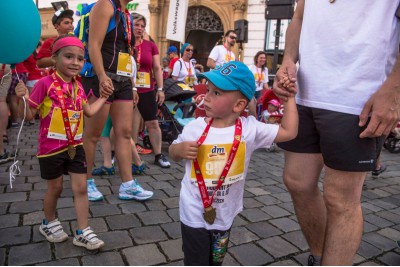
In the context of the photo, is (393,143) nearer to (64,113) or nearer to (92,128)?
(92,128)

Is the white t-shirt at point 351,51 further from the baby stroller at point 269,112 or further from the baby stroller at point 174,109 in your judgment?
the baby stroller at point 269,112

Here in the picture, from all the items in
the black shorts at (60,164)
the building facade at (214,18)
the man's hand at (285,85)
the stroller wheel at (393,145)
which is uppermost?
the building facade at (214,18)

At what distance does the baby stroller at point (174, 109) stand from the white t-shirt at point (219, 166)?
13.4ft

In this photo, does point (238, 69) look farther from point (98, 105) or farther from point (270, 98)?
point (270, 98)

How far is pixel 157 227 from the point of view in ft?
8.81

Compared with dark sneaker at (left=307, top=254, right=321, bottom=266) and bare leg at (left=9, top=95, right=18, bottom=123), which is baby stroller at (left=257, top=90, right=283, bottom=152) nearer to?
dark sneaker at (left=307, top=254, right=321, bottom=266)

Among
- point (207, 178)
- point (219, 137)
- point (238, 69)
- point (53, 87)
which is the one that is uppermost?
point (238, 69)

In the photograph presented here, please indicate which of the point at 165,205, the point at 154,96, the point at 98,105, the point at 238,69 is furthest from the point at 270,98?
the point at 238,69

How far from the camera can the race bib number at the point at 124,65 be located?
2.97m

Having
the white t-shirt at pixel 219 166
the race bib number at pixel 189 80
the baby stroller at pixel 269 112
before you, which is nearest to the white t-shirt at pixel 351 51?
the white t-shirt at pixel 219 166

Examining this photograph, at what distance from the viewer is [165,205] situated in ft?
10.4

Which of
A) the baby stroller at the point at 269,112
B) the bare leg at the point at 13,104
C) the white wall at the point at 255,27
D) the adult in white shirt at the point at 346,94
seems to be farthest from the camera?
the white wall at the point at 255,27

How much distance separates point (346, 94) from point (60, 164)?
5.84ft

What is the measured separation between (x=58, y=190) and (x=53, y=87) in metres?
0.69
